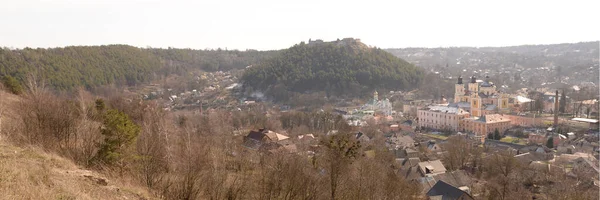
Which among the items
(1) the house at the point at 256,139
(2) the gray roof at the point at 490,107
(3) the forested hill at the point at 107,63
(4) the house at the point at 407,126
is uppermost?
(3) the forested hill at the point at 107,63

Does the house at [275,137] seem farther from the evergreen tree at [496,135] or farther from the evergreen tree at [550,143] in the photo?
the evergreen tree at [550,143]

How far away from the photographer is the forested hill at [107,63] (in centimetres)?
4700

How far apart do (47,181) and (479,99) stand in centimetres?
4099

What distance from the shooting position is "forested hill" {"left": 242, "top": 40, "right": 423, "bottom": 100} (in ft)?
222

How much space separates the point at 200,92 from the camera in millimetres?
67875

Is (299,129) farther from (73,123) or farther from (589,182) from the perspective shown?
(73,123)

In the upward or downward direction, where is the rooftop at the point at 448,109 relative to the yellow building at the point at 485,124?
upward

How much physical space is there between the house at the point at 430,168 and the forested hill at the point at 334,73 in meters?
Result: 42.3

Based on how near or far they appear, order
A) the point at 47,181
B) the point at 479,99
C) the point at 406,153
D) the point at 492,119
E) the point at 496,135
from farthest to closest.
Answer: the point at 479,99 → the point at 492,119 → the point at 496,135 → the point at 406,153 → the point at 47,181

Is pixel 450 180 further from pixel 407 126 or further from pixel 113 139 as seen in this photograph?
pixel 407 126

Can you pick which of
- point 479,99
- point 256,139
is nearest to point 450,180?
point 256,139

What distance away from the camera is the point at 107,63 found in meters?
65.3

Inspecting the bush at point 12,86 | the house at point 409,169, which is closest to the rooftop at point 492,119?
the house at point 409,169

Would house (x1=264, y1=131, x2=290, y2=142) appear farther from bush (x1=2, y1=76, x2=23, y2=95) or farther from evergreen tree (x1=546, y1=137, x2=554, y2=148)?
evergreen tree (x1=546, y1=137, x2=554, y2=148)
